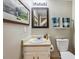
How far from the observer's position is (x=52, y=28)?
497 centimetres

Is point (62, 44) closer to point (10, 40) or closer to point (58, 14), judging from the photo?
point (58, 14)

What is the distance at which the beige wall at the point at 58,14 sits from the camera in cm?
495

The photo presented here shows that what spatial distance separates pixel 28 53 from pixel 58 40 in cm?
224

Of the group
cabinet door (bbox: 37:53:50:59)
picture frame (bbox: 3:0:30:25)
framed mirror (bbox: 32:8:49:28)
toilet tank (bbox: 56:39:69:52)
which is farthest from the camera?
framed mirror (bbox: 32:8:49:28)

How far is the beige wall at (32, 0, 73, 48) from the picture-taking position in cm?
A: 495

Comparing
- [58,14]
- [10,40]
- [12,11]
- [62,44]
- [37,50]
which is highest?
[58,14]

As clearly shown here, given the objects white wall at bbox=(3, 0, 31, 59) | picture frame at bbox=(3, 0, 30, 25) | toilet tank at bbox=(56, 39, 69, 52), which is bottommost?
toilet tank at bbox=(56, 39, 69, 52)

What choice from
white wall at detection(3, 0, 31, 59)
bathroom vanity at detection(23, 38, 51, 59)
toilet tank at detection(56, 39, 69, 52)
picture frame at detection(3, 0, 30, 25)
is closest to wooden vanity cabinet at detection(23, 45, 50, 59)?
bathroom vanity at detection(23, 38, 51, 59)

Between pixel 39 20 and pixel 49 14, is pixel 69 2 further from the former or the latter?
pixel 39 20

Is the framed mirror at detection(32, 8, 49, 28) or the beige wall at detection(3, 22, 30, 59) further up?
the framed mirror at detection(32, 8, 49, 28)

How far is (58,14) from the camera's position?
5016 millimetres

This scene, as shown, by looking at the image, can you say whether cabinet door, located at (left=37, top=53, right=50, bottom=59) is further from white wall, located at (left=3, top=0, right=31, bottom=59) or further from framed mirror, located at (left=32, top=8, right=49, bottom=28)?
framed mirror, located at (left=32, top=8, right=49, bottom=28)

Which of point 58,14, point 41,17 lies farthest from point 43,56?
point 58,14

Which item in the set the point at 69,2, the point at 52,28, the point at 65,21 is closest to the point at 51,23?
the point at 52,28
